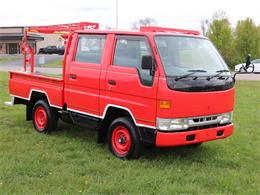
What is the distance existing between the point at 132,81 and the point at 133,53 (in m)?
0.49

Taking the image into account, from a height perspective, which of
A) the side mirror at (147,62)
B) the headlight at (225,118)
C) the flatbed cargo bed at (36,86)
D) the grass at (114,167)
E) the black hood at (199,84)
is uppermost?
the side mirror at (147,62)

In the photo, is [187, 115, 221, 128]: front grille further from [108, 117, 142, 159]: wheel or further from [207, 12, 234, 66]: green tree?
[207, 12, 234, 66]: green tree

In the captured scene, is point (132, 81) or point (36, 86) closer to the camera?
point (132, 81)

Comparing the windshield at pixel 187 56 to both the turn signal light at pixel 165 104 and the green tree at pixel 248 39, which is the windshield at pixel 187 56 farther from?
the green tree at pixel 248 39

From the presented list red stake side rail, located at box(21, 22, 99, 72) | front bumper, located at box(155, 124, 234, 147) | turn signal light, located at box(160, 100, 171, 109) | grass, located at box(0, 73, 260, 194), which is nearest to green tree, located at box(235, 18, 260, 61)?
red stake side rail, located at box(21, 22, 99, 72)

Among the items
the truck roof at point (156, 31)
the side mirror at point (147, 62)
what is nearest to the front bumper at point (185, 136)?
the side mirror at point (147, 62)

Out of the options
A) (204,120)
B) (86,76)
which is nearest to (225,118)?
(204,120)

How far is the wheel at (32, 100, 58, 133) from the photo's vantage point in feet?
27.5

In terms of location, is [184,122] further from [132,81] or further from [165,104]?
[132,81]

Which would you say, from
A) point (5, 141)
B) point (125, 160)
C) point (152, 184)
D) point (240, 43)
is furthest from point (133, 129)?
point (240, 43)

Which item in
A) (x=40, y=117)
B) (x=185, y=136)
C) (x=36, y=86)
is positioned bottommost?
(x=40, y=117)

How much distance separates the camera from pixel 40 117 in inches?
346

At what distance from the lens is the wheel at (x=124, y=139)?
652cm

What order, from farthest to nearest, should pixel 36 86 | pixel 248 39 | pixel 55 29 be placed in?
pixel 248 39, pixel 55 29, pixel 36 86
